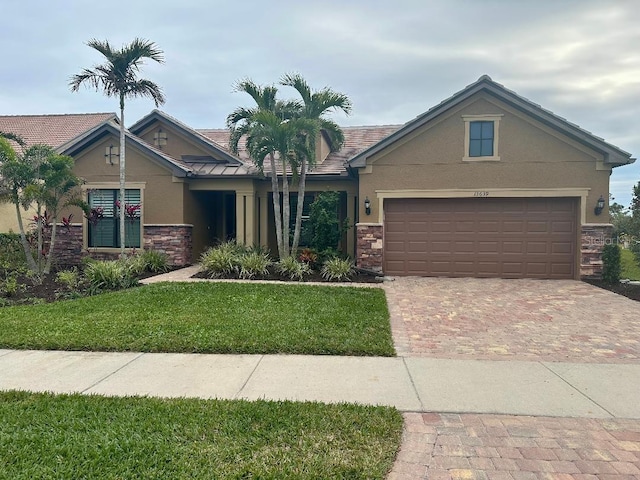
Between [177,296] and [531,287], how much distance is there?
8.95m

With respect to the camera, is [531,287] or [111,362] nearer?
[111,362]

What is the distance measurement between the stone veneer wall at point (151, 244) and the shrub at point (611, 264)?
13.0m

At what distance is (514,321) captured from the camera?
24.3ft

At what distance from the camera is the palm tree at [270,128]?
1162 cm

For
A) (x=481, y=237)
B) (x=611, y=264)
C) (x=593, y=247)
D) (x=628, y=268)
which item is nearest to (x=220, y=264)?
(x=481, y=237)

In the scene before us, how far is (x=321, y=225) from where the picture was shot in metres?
12.7

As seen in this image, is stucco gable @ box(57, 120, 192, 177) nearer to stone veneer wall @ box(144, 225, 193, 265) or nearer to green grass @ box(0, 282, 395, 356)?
stone veneer wall @ box(144, 225, 193, 265)

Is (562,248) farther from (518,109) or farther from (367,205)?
(367,205)

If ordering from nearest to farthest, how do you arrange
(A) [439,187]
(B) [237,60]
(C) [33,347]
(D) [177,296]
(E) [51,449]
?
(E) [51,449] < (C) [33,347] < (D) [177,296] < (A) [439,187] < (B) [237,60]

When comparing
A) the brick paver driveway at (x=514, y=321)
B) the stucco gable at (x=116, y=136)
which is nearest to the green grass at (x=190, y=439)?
the brick paver driveway at (x=514, y=321)

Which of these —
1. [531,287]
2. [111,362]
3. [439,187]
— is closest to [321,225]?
[439,187]

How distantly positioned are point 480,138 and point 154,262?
1064 cm

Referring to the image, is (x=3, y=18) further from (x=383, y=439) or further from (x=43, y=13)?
(x=383, y=439)

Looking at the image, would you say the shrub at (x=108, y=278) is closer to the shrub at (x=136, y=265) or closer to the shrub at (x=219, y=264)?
the shrub at (x=136, y=265)
